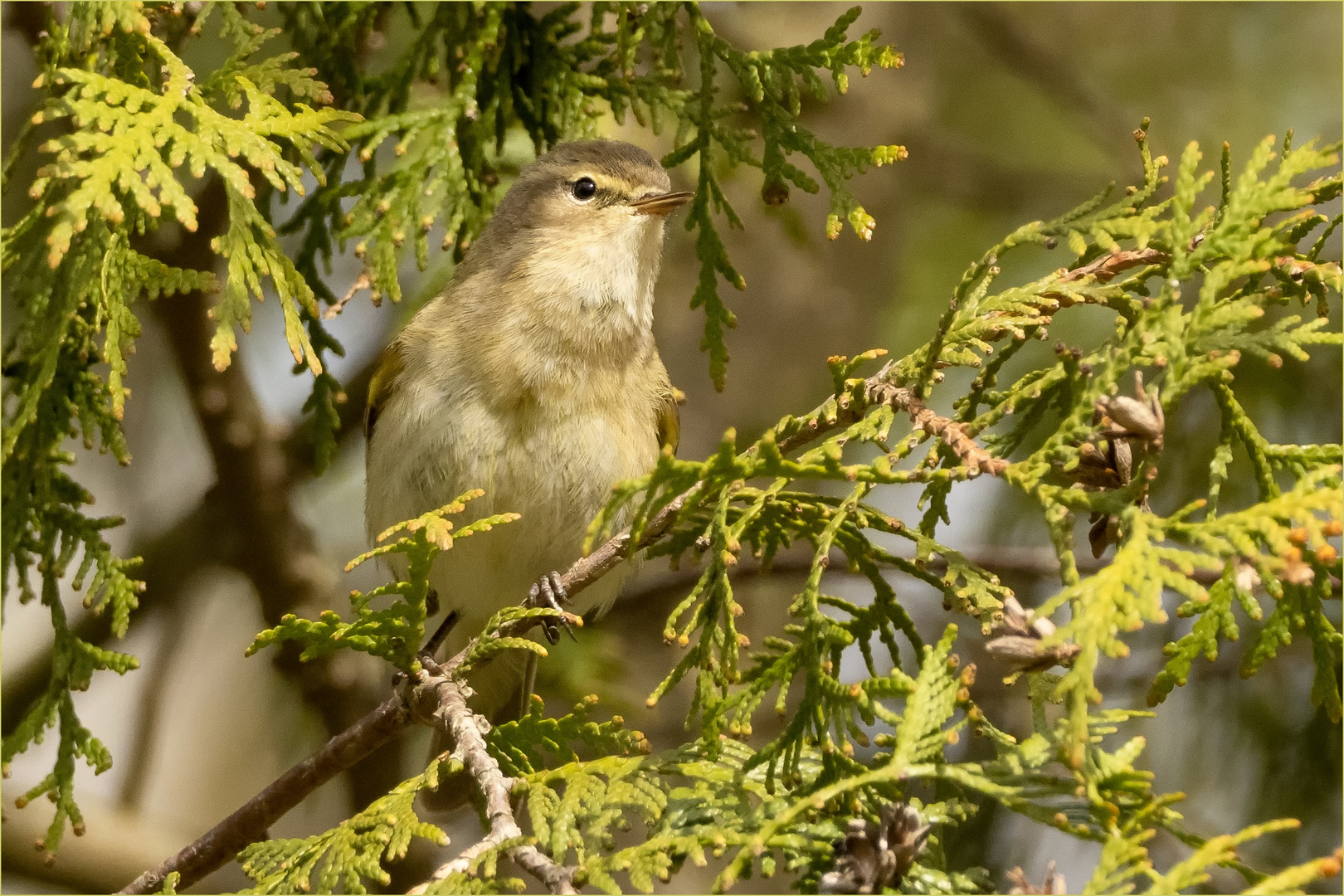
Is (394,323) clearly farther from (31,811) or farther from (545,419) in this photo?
(31,811)

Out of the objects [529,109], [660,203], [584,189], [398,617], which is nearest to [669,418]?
[660,203]

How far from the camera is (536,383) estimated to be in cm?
285

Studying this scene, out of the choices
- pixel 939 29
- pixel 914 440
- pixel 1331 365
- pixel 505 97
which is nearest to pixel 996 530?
pixel 1331 365

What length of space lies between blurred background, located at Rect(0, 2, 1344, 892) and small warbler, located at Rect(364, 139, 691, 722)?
0.58m

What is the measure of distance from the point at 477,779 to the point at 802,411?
2.97 meters

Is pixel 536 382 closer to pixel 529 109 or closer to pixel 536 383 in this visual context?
pixel 536 383

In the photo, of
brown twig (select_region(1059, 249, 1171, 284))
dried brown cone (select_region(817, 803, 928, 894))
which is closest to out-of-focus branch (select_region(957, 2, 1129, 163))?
brown twig (select_region(1059, 249, 1171, 284))

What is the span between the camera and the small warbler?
9.33ft

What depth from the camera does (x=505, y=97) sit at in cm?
291

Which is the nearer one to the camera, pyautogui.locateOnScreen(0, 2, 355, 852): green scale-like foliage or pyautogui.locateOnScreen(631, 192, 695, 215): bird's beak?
pyautogui.locateOnScreen(0, 2, 355, 852): green scale-like foliage

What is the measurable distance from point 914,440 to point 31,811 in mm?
3181

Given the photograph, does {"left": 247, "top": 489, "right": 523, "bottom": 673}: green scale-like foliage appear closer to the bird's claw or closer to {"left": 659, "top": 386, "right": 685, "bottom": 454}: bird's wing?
the bird's claw

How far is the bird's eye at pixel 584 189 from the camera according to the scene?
Answer: 3324 mm

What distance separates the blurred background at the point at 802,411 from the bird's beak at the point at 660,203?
1.75ft
